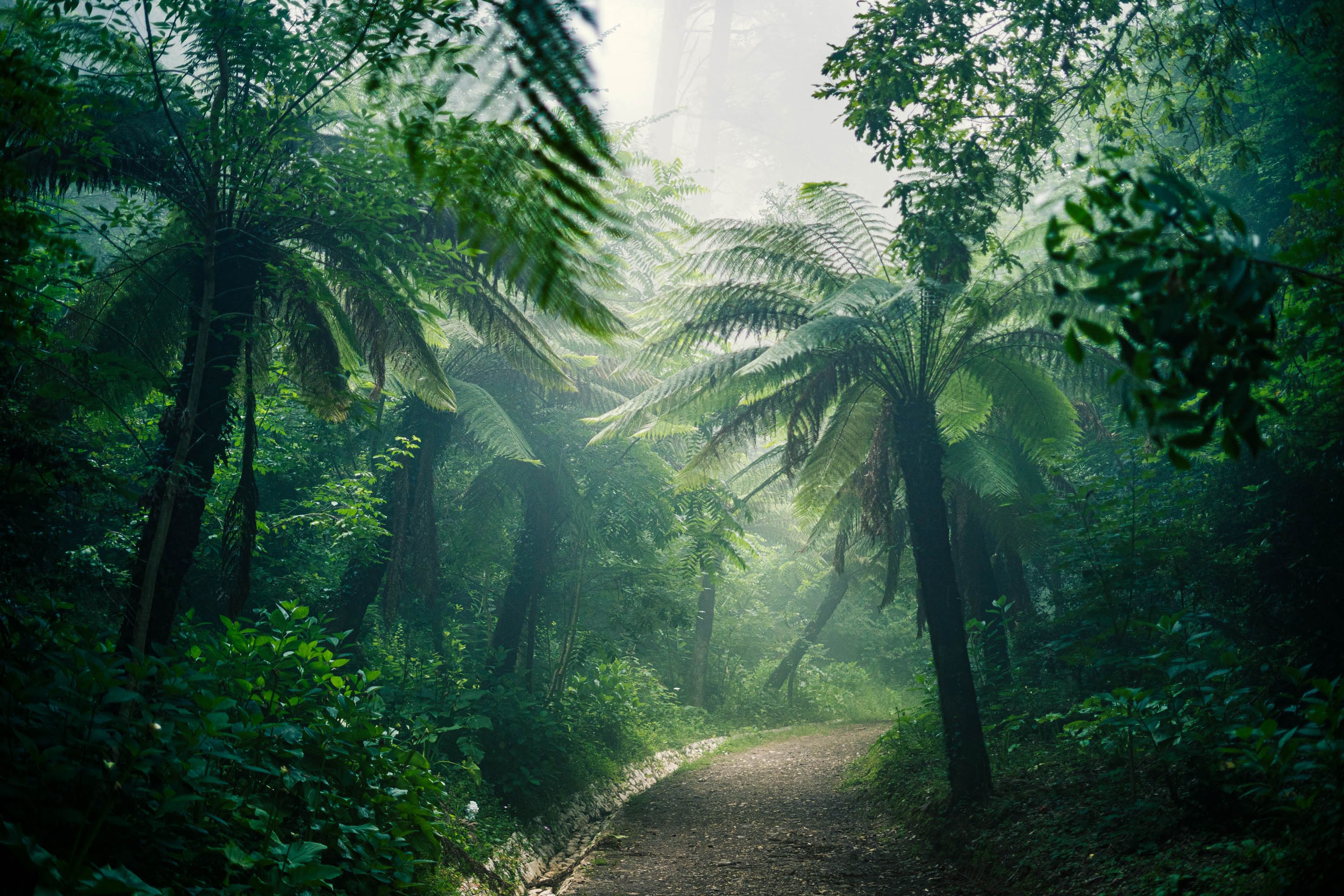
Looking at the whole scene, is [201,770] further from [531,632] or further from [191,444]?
[531,632]

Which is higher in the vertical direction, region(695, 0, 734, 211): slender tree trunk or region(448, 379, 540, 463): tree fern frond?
region(695, 0, 734, 211): slender tree trunk

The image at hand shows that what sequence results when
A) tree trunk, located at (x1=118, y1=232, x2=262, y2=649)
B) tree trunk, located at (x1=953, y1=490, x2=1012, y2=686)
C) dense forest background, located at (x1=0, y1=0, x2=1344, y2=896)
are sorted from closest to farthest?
1. dense forest background, located at (x1=0, y1=0, x2=1344, y2=896)
2. tree trunk, located at (x1=118, y1=232, x2=262, y2=649)
3. tree trunk, located at (x1=953, y1=490, x2=1012, y2=686)

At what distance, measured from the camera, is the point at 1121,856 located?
396cm

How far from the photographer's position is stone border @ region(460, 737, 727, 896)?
5473mm

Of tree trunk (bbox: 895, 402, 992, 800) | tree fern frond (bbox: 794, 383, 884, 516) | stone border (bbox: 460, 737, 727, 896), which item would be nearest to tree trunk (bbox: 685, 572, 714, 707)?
stone border (bbox: 460, 737, 727, 896)

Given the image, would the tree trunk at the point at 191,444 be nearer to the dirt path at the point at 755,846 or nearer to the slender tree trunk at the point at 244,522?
the slender tree trunk at the point at 244,522

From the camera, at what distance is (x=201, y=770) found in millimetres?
2541

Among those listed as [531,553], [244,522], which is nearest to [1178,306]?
[244,522]

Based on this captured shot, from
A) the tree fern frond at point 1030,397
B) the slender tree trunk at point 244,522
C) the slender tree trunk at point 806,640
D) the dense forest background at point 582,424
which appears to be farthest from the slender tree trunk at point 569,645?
the slender tree trunk at point 806,640

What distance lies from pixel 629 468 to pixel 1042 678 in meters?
6.39

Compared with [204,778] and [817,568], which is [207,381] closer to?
[204,778]

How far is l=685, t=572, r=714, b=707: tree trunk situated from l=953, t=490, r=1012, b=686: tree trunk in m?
8.18

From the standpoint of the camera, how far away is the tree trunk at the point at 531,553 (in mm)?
11031

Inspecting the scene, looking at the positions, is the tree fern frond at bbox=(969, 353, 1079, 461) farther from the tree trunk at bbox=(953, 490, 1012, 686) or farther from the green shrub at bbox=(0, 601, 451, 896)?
the green shrub at bbox=(0, 601, 451, 896)
